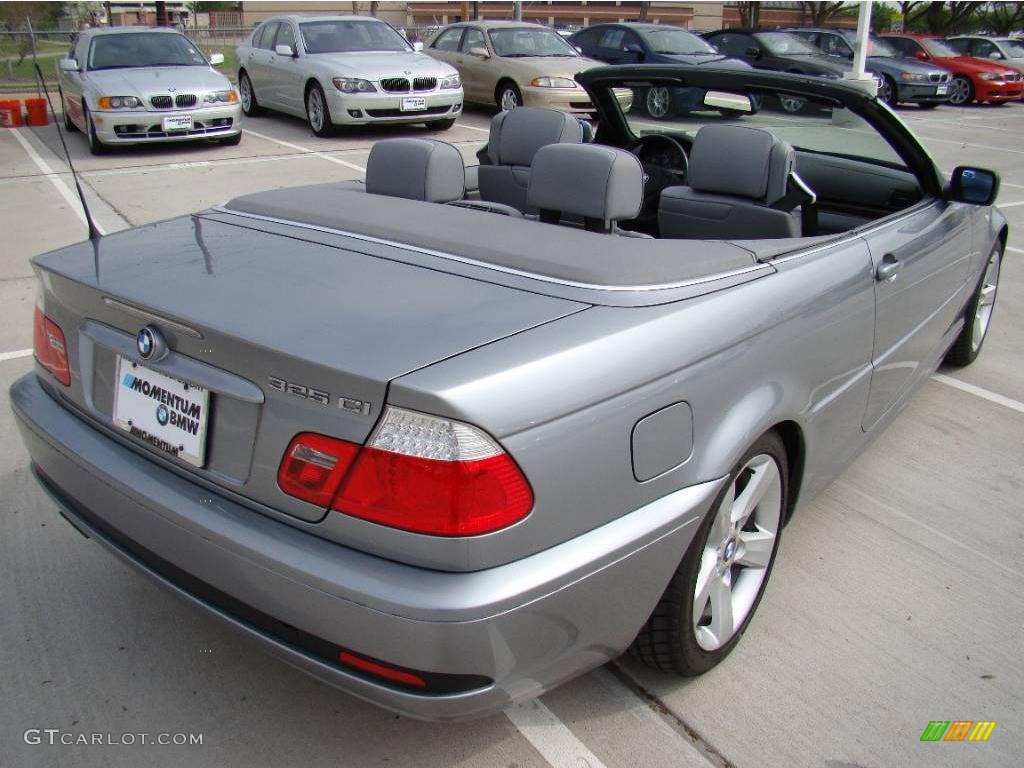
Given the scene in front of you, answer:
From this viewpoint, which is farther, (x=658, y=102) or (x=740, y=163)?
(x=658, y=102)

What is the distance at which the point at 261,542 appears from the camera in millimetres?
1850

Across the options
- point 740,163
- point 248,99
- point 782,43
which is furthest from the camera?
point 782,43

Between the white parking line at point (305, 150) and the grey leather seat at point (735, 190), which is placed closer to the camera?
the grey leather seat at point (735, 190)

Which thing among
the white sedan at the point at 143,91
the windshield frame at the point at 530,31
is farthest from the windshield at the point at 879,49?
the white sedan at the point at 143,91

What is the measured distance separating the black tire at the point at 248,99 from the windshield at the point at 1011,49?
1816 cm

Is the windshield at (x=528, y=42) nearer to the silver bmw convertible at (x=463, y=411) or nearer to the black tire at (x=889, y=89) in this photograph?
the black tire at (x=889, y=89)

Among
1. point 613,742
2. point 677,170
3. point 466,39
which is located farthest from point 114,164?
point 613,742

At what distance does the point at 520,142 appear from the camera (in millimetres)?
3570

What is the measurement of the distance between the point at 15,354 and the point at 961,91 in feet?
68.1

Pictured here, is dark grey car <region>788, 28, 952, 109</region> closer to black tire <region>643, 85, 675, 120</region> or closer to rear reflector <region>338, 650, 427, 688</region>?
black tire <region>643, 85, 675, 120</region>

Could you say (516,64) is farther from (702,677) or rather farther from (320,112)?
(702,677)

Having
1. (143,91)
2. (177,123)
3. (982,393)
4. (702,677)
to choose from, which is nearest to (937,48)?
(177,123)

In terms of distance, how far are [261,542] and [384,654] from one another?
1.10ft

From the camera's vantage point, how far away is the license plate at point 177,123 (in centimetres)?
1040
